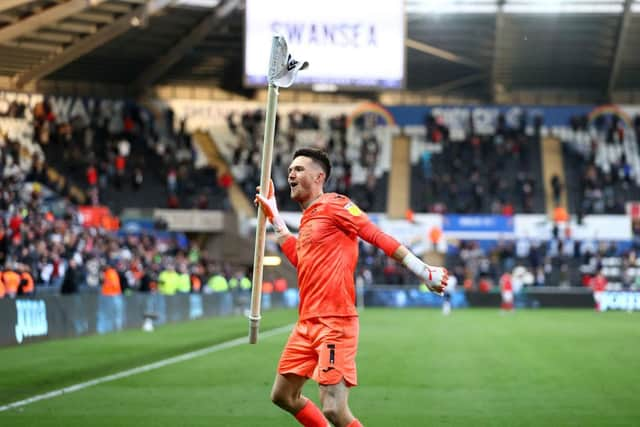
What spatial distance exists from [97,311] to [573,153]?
133ft

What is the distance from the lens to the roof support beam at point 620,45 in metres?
53.6

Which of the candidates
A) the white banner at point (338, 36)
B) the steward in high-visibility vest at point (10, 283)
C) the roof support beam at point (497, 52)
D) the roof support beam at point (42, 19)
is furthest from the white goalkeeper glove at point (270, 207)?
the roof support beam at point (497, 52)

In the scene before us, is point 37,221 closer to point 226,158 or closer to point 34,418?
point 34,418

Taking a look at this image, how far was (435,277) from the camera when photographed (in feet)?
23.1

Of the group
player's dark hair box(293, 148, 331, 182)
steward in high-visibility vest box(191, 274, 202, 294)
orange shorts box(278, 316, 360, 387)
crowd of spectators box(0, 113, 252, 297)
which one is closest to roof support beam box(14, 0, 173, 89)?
crowd of spectators box(0, 113, 252, 297)

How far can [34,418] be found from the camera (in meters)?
11.4

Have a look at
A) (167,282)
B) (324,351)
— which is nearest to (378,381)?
(324,351)

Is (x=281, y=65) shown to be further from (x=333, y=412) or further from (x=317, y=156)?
(x=333, y=412)

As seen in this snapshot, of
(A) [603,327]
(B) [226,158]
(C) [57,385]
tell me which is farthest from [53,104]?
(C) [57,385]

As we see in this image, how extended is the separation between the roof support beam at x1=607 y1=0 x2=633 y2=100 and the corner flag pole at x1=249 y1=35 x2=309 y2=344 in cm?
4779

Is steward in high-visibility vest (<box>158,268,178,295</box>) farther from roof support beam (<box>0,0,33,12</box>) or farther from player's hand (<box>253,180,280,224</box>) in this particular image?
player's hand (<box>253,180,280,224</box>)

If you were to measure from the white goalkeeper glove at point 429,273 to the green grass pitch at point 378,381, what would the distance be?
4322 mm

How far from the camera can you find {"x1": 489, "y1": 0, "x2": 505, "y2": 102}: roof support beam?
180 feet

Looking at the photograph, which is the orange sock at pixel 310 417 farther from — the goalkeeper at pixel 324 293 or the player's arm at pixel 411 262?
the player's arm at pixel 411 262
